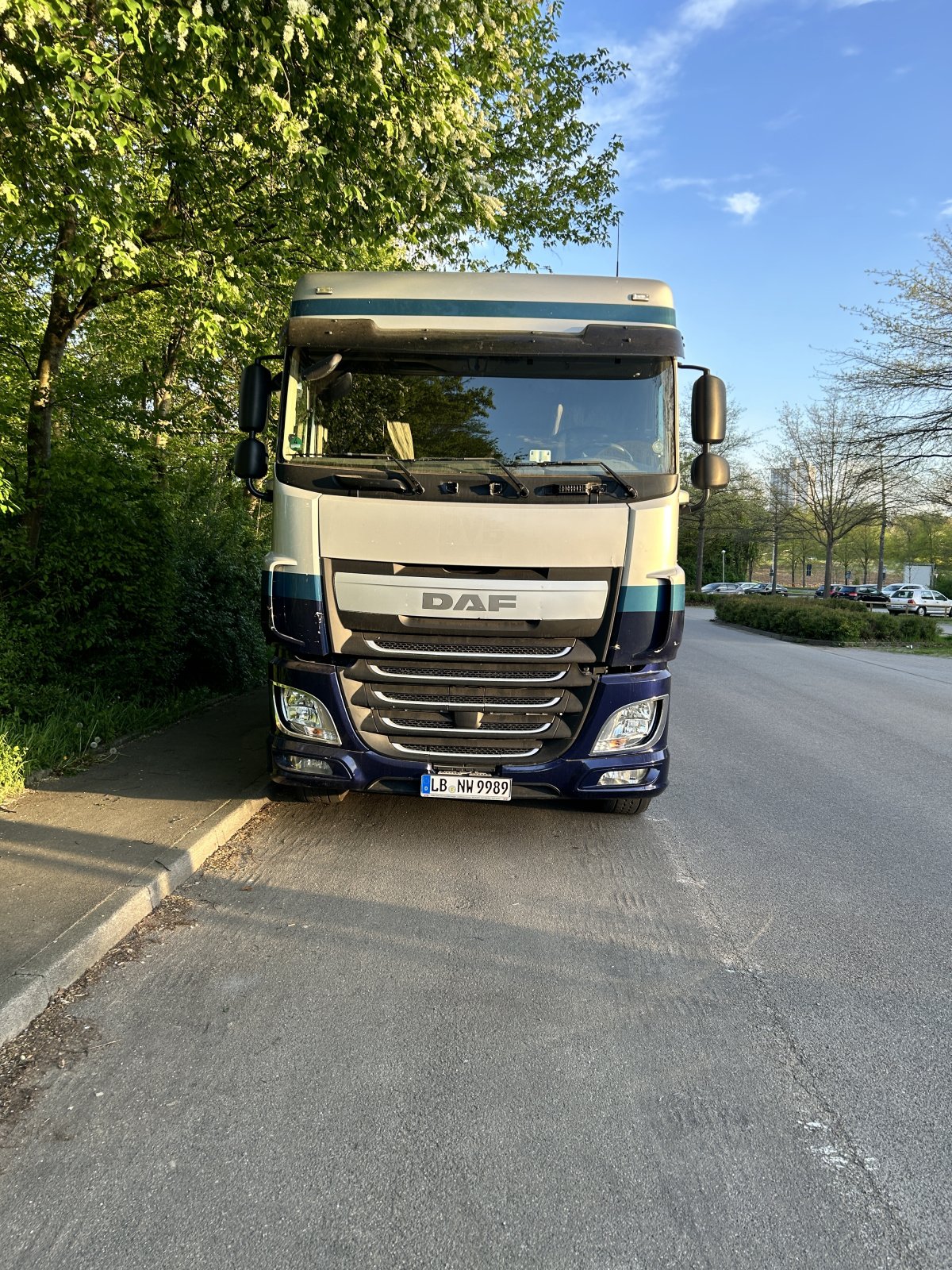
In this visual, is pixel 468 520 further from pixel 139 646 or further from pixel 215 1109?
pixel 139 646

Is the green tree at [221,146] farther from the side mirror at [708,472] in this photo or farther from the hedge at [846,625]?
the hedge at [846,625]

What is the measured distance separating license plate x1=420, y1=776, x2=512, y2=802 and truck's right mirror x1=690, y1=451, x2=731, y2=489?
240 centimetres

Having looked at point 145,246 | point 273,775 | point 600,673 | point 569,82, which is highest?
point 569,82

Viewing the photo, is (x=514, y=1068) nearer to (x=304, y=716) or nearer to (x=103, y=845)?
(x=304, y=716)

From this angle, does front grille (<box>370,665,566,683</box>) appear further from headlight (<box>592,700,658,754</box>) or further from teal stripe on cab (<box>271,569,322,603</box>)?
teal stripe on cab (<box>271,569,322,603</box>)

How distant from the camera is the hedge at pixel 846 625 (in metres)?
22.6

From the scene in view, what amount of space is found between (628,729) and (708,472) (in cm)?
192

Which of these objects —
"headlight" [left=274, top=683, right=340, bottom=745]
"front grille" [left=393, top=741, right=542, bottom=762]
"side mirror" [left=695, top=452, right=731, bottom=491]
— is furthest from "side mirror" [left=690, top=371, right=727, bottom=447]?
"headlight" [left=274, top=683, right=340, bottom=745]

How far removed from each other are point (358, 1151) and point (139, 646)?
20.3ft

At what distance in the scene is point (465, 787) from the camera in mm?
4633

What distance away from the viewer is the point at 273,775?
4809 mm

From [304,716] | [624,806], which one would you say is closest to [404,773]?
[304,716]

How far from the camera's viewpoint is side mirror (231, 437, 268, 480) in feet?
16.9

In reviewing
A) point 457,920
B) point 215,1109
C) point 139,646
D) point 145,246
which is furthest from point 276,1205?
point 145,246
